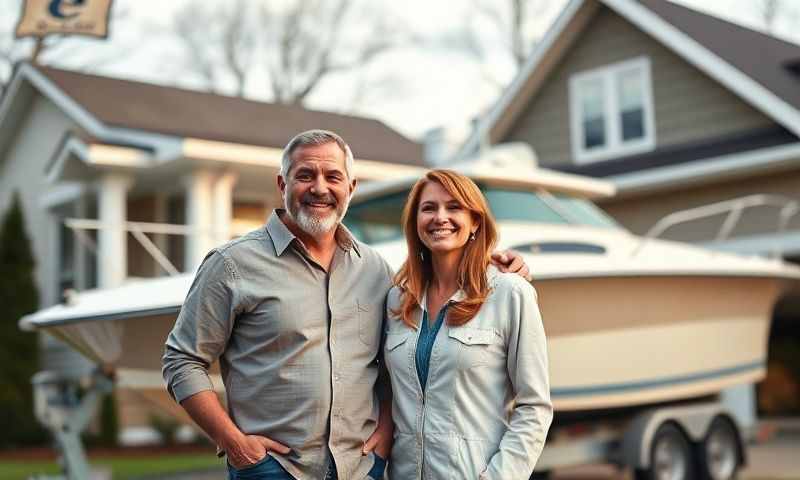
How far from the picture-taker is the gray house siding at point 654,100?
12.6 metres

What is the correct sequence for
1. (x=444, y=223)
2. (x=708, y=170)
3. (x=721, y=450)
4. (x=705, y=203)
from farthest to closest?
(x=705, y=203) < (x=708, y=170) < (x=721, y=450) < (x=444, y=223)

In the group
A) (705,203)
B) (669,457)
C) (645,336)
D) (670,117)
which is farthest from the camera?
(670,117)

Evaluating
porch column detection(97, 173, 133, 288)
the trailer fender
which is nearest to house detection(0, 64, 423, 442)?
porch column detection(97, 173, 133, 288)

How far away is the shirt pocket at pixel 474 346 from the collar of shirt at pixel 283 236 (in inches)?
16.9

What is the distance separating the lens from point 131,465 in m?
11.9

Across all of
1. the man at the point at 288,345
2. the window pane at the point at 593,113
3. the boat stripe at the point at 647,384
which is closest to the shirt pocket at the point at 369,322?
the man at the point at 288,345

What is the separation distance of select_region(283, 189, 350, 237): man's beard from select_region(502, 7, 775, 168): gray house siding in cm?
1012

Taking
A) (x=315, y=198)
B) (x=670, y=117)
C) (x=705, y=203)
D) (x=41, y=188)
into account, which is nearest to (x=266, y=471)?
(x=315, y=198)

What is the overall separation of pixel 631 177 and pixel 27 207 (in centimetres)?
1040

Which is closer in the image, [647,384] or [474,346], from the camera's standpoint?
[474,346]

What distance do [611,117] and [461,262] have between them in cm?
1120

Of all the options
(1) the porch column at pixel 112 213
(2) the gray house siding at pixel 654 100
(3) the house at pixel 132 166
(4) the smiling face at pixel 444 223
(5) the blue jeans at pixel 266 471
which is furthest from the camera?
(1) the porch column at pixel 112 213

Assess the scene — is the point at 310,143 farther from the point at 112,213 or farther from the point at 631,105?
the point at 631,105

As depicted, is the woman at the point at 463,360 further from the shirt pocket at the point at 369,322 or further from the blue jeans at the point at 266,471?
the blue jeans at the point at 266,471
